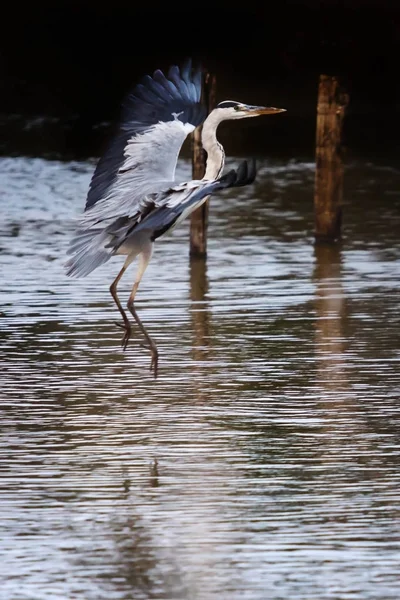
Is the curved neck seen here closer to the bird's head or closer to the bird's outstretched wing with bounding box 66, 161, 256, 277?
the bird's head

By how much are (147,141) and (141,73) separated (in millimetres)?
16345

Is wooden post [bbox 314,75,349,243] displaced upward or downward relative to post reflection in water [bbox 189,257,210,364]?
upward

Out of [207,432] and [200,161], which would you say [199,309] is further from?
[207,432]

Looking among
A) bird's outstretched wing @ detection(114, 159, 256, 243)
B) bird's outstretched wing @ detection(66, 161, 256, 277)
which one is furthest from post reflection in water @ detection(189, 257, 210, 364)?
bird's outstretched wing @ detection(114, 159, 256, 243)

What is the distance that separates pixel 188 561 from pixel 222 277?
25.8 ft

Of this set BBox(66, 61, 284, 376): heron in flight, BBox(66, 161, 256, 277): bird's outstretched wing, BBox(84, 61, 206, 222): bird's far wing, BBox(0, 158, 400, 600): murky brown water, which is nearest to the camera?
BBox(0, 158, 400, 600): murky brown water

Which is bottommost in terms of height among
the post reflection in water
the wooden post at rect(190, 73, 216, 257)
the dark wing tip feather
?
the post reflection in water

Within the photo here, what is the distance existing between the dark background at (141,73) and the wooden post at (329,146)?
2.93 meters

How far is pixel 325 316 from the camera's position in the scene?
432 inches

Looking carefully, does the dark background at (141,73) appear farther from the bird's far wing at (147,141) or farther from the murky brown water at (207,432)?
the bird's far wing at (147,141)

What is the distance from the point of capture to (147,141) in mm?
9695

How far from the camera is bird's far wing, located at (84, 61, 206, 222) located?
932 cm

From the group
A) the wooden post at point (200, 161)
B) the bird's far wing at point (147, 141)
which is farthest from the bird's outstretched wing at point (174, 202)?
the wooden post at point (200, 161)

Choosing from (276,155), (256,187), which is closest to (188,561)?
(256,187)
